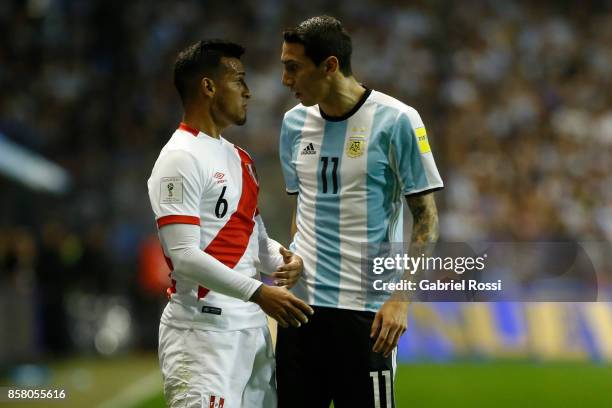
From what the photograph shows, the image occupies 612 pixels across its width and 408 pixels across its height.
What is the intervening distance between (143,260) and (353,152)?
32.0 feet

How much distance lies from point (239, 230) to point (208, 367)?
23.5 inches

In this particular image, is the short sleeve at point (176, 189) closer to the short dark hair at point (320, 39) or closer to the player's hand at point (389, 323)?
the short dark hair at point (320, 39)

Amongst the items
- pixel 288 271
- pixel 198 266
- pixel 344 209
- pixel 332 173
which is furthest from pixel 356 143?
pixel 198 266

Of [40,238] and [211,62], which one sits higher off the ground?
[40,238]

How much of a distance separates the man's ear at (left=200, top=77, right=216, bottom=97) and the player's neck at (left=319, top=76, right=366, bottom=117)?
1.74 ft

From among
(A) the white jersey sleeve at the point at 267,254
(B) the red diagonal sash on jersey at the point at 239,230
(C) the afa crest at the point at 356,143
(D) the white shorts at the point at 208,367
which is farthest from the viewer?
(A) the white jersey sleeve at the point at 267,254

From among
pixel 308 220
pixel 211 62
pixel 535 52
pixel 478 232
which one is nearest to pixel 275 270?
pixel 308 220

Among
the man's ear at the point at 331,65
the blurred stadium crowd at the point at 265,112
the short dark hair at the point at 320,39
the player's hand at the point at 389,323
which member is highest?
the blurred stadium crowd at the point at 265,112

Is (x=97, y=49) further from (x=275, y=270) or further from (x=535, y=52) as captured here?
(x=275, y=270)

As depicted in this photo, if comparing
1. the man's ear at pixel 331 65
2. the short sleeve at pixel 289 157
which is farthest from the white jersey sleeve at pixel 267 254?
the man's ear at pixel 331 65

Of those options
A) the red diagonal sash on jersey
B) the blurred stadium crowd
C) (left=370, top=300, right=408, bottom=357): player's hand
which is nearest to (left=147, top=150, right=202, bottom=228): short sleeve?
the red diagonal sash on jersey

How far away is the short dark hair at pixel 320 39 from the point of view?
4.73m

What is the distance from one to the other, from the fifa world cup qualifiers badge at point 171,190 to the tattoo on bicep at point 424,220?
40.1 inches

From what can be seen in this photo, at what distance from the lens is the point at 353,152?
4.76 metres
